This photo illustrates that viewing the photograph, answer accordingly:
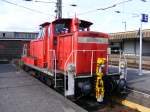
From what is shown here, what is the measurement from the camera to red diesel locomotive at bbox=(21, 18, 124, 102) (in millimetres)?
9008

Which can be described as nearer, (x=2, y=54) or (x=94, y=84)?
(x=94, y=84)

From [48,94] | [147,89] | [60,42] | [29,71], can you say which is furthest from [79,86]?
[29,71]

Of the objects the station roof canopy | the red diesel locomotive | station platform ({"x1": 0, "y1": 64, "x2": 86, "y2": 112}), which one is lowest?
station platform ({"x1": 0, "y1": 64, "x2": 86, "y2": 112})

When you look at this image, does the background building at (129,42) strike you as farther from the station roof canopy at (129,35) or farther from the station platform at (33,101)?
the station platform at (33,101)

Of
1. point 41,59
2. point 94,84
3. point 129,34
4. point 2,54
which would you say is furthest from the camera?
point 129,34

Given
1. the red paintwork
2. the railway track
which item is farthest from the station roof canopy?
the railway track

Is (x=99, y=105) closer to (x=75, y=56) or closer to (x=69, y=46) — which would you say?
(x=75, y=56)

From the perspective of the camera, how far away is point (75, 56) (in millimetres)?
9391

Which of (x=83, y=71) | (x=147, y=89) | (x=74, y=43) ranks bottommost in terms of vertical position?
(x=147, y=89)

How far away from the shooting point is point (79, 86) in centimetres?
903

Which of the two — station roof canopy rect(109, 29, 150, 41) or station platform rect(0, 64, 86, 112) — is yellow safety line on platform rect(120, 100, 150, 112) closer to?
station platform rect(0, 64, 86, 112)

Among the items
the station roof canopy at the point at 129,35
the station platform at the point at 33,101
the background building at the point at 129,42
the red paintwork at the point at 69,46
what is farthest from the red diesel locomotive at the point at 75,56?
the background building at the point at 129,42

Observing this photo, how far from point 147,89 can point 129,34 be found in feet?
82.8

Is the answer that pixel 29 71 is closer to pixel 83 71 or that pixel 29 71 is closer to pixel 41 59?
pixel 41 59
